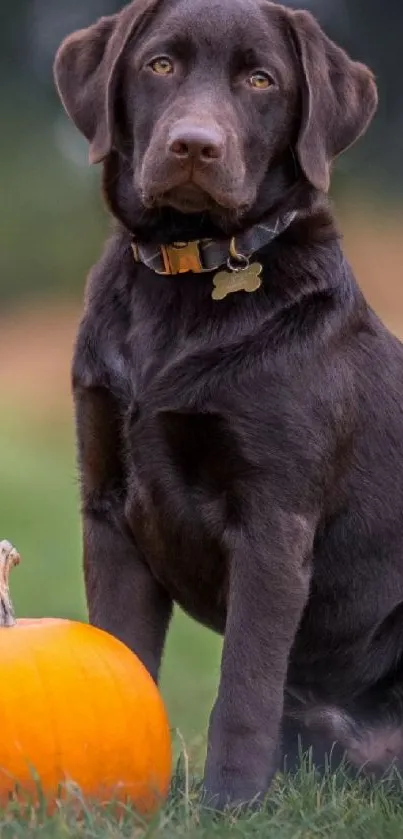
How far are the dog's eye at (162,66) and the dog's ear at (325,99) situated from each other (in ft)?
0.92

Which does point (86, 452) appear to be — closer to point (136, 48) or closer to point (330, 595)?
point (330, 595)

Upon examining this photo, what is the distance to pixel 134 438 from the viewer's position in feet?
10.5

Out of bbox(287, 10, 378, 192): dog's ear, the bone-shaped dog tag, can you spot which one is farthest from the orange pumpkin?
bbox(287, 10, 378, 192): dog's ear

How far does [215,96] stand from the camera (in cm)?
309

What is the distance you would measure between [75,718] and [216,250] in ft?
3.33

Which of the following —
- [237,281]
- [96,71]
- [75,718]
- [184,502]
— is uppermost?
[96,71]

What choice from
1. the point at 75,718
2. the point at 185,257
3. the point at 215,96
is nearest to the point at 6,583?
the point at 75,718

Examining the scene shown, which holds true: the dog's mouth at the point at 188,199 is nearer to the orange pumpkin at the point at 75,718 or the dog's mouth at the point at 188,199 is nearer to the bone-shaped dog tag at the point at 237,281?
the bone-shaped dog tag at the point at 237,281

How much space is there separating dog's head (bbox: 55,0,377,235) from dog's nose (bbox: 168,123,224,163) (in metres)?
0.02

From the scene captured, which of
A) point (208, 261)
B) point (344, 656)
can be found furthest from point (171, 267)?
point (344, 656)

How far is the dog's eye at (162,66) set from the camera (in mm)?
3162

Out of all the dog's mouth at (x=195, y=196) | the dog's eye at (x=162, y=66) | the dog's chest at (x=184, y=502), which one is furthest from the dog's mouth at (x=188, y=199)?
the dog's chest at (x=184, y=502)

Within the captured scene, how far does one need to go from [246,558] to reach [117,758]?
48 cm

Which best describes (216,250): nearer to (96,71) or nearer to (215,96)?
(215,96)
